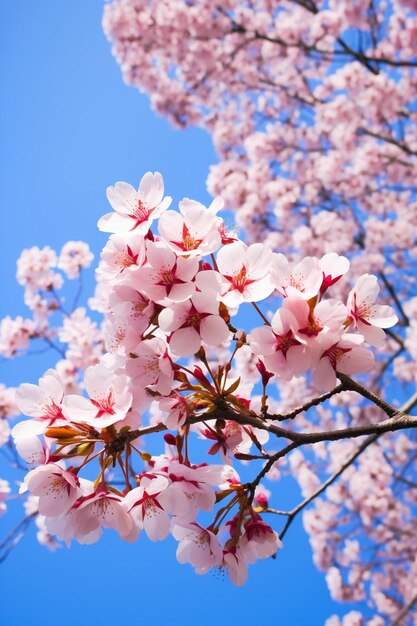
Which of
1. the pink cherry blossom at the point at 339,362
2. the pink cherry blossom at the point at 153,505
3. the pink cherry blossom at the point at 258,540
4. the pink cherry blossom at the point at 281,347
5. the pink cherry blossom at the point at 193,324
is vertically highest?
the pink cherry blossom at the point at 339,362

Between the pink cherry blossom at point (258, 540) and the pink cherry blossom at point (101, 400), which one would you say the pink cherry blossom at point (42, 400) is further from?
the pink cherry blossom at point (258, 540)

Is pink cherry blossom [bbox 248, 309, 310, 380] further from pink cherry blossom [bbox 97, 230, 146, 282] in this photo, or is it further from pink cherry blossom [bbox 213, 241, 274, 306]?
pink cherry blossom [bbox 97, 230, 146, 282]

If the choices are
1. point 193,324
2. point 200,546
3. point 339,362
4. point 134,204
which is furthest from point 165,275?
point 200,546

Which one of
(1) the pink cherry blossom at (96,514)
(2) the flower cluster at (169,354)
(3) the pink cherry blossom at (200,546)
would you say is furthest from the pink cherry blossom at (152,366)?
(3) the pink cherry blossom at (200,546)

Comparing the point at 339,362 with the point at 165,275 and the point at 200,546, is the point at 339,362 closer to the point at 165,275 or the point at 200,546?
the point at 165,275

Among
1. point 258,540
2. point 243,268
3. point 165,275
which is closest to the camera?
point 165,275

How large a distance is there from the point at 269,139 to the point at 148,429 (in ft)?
33.2

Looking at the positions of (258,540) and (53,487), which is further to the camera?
(258,540)

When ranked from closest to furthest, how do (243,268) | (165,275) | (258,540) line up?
(165,275), (243,268), (258,540)

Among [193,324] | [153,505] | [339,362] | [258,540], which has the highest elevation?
[339,362]

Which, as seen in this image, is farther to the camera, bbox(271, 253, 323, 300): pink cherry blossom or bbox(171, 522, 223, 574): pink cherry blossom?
bbox(171, 522, 223, 574): pink cherry blossom

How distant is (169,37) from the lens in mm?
9656

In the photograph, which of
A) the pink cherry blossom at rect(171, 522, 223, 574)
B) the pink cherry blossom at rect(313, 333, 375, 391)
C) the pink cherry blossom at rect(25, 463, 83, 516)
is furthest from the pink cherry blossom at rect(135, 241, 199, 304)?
the pink cherry blossom at rect(171, 522, 223, 574)

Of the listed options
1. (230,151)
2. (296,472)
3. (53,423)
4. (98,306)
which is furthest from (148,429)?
(230,151)
